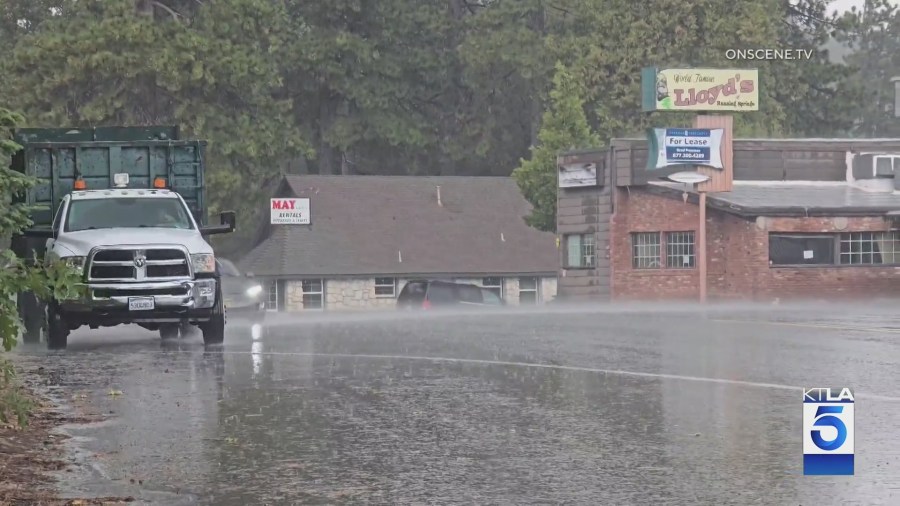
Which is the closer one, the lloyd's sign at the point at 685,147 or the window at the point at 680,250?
the lloyd's sign at the point at 685,147

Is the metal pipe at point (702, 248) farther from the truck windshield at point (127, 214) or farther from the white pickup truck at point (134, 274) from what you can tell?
the white pickup truck at point (134, 274)

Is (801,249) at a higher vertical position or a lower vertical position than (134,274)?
higher

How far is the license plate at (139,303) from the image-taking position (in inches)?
839

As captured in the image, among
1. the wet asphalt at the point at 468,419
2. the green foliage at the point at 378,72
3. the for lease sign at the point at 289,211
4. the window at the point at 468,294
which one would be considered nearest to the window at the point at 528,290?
the green foliage at the point at 378,72

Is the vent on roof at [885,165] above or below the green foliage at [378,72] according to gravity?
below

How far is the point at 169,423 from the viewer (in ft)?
42.9

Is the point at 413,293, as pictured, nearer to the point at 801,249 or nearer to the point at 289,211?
the point at 801,249

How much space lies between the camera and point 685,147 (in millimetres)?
53250

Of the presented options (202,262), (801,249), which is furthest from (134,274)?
(801,249)

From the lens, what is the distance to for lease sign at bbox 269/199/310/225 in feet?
232

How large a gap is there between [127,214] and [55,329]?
2.09 metres

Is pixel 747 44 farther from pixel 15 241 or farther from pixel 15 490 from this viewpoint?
pixel 15 490

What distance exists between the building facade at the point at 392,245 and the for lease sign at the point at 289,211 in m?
0.36

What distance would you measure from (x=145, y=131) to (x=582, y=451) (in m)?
17.5
